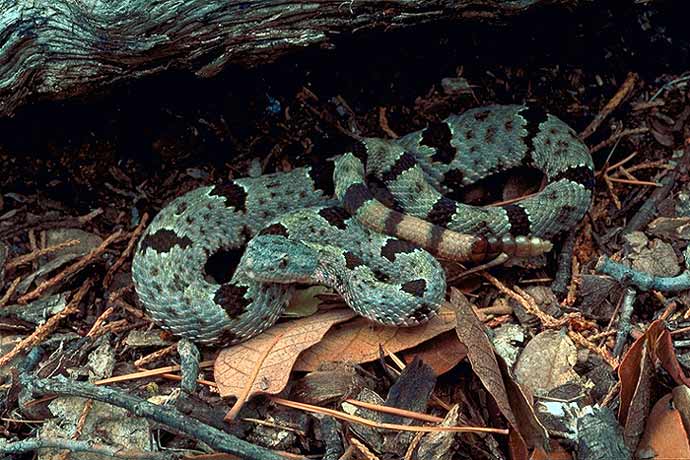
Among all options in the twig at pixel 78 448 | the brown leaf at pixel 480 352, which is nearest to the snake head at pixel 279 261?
the brown leaf at pixel 480 352

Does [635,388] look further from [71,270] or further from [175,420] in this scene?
[71,270]

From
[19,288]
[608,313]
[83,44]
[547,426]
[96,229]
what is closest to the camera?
[547,426]

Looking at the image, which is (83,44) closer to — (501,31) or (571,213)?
(501,31)

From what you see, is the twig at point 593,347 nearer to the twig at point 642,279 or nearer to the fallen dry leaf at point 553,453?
the twig at point 642,279

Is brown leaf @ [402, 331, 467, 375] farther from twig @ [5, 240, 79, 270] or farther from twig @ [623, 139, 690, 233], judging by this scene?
twig @ [5, 240, 79, 270]

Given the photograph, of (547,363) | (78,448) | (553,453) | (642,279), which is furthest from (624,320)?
(78,448)

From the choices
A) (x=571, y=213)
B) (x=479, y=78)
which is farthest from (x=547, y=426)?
(x=479, y=78)
